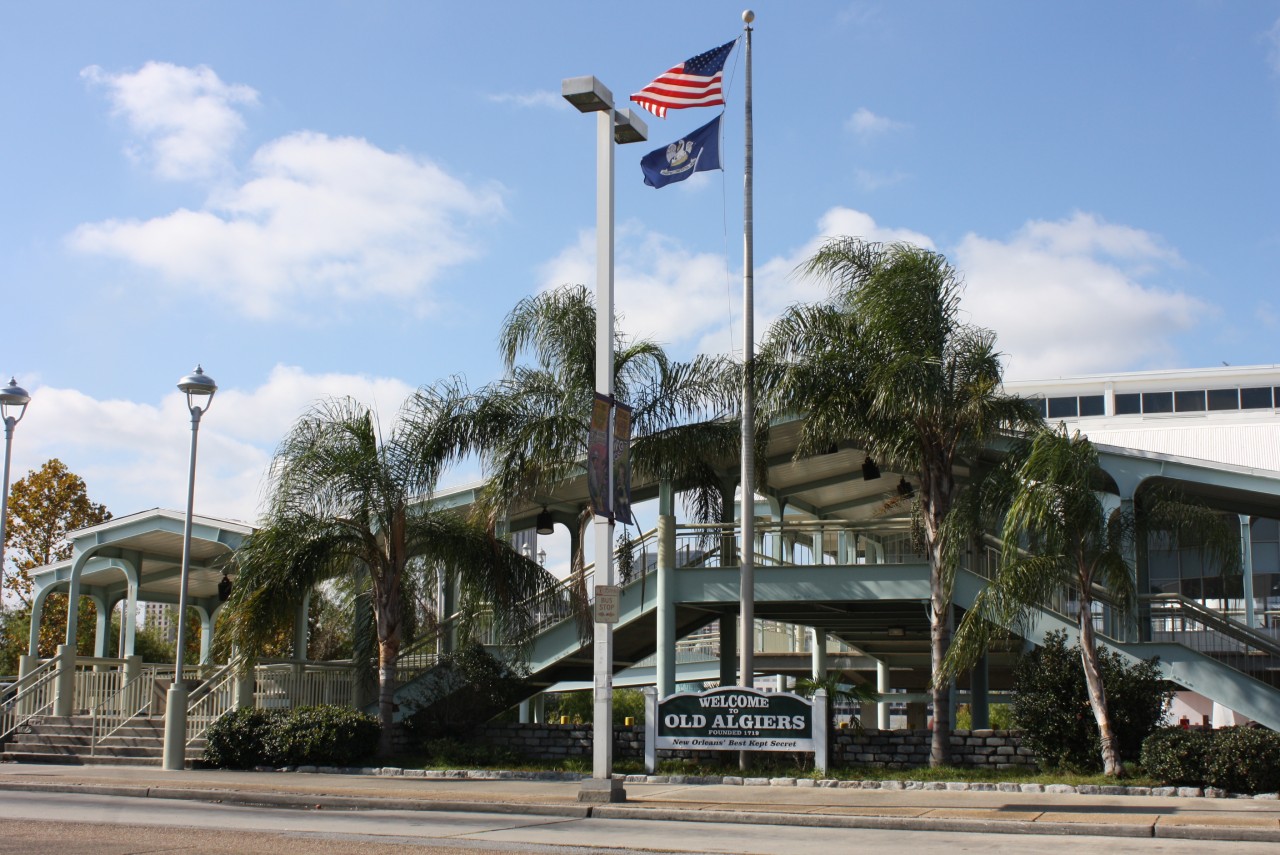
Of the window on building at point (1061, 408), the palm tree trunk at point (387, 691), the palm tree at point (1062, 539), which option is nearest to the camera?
the palm tree at point (1062, 539)

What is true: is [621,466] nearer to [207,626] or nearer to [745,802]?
[745,802]

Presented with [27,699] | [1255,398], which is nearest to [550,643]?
[27,699]

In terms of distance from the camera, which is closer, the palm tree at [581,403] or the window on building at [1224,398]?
the palm tree at [581,403]

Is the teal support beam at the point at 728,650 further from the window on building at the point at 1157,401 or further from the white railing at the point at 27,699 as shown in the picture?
the window on building at the point at 1157,401

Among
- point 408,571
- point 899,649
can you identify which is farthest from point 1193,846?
point 899,649

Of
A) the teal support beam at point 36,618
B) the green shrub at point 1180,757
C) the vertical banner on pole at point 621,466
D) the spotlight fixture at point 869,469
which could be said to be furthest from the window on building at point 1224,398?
the teal support beam at point 36,618

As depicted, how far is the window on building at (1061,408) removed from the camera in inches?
1795

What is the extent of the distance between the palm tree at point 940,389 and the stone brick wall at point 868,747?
37 centimetres

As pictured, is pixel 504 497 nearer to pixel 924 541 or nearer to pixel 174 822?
pixel 924 541

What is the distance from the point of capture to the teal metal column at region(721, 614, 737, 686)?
24.8m

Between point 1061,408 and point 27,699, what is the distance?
114ft

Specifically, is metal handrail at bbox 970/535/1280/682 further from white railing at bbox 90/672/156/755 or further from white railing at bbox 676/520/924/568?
white railing at bbox 90/672/156/755

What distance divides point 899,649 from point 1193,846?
19.8m

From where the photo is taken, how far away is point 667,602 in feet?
70.6
